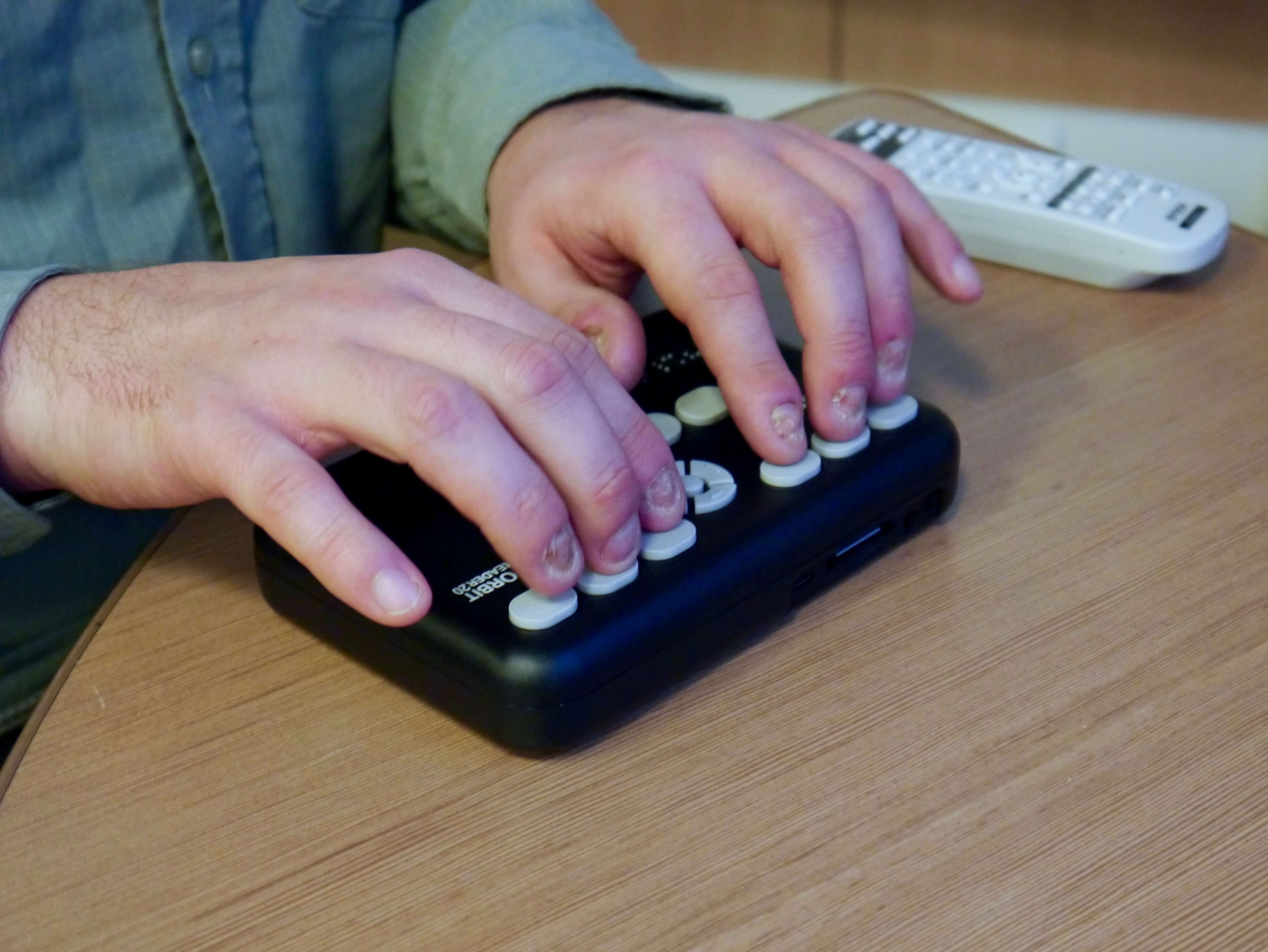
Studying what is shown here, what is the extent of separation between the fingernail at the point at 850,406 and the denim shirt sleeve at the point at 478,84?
25 centimetres

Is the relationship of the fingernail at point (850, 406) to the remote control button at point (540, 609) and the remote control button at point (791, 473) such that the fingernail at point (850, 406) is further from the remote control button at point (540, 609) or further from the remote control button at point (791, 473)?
the remote control button at point (540, 609)

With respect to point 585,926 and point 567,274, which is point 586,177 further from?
point 585,926

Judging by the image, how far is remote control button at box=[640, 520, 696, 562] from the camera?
440 millimetres

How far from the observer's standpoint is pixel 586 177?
58cm

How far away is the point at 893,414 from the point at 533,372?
0.17 meters

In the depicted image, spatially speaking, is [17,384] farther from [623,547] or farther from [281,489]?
[623,547]

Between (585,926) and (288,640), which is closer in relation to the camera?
(585,926)

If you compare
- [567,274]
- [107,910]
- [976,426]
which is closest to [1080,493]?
[976,426]

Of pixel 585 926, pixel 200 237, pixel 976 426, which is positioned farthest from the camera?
pixel 200 237

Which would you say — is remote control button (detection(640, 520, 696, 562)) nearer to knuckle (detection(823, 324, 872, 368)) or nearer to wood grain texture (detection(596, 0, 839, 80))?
knuckle (detection(823, 324, 872, 368))

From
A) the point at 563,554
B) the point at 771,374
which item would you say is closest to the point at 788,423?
the point at 771,374

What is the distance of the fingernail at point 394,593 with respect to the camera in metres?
0.39

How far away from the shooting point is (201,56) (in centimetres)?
64

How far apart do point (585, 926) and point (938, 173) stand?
0.53m
